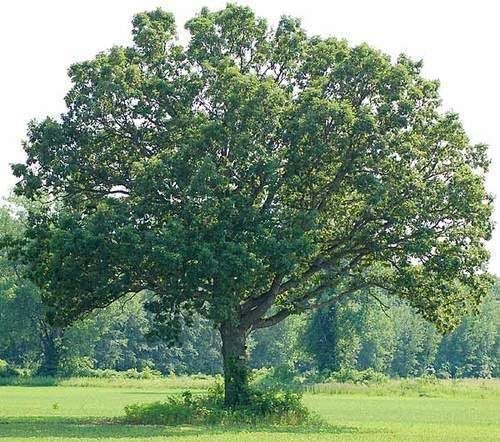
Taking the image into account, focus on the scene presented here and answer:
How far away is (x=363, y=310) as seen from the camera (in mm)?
110438

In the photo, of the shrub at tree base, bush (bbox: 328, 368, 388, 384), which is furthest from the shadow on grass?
bush (bbox: 328, 368, 388, 384)

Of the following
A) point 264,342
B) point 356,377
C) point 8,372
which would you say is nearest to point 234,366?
point 356,377

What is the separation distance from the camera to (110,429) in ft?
117

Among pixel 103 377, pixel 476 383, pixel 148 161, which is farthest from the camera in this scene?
pixel 103 377

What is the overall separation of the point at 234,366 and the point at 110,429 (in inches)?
278

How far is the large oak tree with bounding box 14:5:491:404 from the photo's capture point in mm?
37781

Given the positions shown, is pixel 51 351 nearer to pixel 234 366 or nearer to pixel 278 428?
pixel 234 366

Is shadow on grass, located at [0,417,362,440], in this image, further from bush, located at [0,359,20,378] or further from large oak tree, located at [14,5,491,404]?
bush, located at [0,359,20,378]

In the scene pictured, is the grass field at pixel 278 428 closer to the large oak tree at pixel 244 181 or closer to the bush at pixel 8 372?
the large oak tree at pixel 244 181

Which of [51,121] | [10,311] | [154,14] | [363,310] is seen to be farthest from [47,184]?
[363,310]

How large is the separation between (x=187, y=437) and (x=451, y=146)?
17765mm

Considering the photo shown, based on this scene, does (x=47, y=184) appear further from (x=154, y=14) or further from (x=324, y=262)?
(x=324, y=262)

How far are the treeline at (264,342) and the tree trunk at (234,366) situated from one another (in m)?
43.0

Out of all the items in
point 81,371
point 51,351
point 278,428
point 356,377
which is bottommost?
point 278,428
